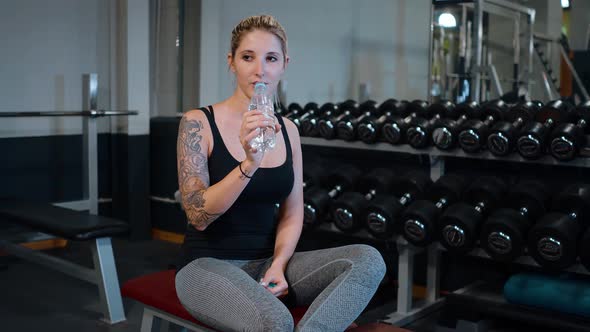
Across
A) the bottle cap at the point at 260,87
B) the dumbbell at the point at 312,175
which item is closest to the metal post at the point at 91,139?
the dumbbell at the point at 312,175

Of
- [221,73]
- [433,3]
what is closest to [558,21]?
[433,3]

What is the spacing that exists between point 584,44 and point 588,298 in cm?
526

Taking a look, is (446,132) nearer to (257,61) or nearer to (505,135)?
(505,135)

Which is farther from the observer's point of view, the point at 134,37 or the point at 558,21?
the point at 558,21

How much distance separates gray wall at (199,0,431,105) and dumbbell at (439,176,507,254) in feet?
8.74

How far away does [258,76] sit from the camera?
5.08ft

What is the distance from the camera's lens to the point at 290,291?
1.61 meters

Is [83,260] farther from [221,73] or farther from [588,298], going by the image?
[588,298]

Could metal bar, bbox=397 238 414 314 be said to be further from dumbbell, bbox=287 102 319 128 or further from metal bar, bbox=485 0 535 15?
metal bar, bbox=485 0 535 15

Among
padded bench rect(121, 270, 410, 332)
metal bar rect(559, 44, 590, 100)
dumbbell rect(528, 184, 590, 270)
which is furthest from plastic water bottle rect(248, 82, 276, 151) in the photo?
metal bar rect(559, 44, 590, 100)

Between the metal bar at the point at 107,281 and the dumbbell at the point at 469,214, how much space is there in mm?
1367

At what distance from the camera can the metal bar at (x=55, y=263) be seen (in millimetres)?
2832

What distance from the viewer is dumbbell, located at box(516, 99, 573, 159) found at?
2.53m

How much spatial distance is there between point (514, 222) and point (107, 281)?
5.41ft
